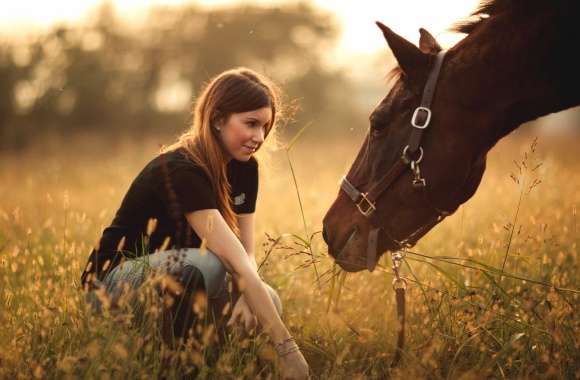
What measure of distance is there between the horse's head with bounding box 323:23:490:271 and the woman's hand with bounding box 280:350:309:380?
0.62 meters

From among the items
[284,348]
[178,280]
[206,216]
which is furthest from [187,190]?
[284,348]

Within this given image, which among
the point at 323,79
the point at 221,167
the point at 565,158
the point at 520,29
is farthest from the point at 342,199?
the point at 323,79

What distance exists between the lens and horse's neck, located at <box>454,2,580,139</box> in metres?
2.71

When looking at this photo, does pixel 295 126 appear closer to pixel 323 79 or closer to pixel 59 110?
pixel 323 79

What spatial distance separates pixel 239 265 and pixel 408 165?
1067 mm

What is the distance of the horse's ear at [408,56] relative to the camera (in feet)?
9.52

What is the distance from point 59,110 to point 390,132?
20433mm

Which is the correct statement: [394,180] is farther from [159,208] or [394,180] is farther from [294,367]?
[159,208]

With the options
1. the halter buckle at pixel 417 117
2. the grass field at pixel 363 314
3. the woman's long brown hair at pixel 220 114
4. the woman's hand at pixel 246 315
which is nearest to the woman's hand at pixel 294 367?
the grass field at pixel 363 314

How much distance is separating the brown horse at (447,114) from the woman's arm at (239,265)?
539mm

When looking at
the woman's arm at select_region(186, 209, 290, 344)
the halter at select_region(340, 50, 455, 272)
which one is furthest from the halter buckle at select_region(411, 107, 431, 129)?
the woman's arm at select_region(186, 209, 290, 344)

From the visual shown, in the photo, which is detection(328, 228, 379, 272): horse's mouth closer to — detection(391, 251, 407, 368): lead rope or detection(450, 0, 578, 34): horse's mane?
detection(391, 251, 407, 368): lead rope

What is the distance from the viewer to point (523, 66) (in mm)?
2750

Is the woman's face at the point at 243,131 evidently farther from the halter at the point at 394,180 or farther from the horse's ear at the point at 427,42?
the horse's ear at the point at 427,42
